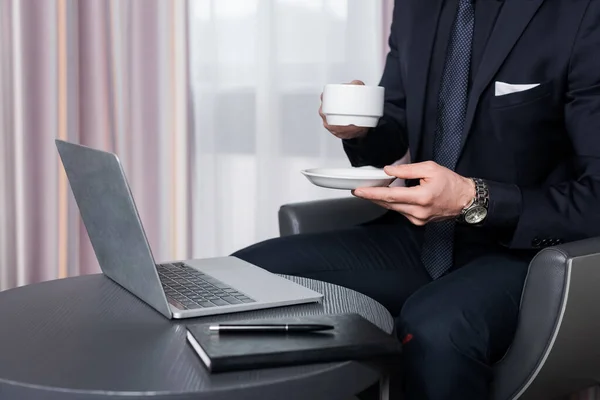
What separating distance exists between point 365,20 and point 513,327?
5.12ft

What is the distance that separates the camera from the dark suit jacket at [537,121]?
1338mm

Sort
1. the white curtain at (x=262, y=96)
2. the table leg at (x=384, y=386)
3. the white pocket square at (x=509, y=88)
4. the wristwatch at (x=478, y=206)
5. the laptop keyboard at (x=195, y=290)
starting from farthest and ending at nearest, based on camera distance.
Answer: the white curtain at (x=262, y=96)
the white pocket square at (x=509, y=88)
the wristwatch at (x=478, y=206)
the laptop keyboard at (x=195, y=290)
the table leg at (x=384, y=386)

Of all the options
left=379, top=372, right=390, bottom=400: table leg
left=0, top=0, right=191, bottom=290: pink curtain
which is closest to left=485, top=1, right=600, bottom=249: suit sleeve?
left=379, top=372, right=390, bottom=400: table leg

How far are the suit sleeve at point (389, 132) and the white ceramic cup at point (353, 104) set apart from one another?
0.29 meters

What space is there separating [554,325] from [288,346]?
490mm

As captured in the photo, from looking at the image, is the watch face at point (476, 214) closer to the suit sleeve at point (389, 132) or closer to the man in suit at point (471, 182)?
the man in suit at point (471, 182)

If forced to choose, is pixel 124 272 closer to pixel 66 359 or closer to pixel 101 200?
pixel 101 200

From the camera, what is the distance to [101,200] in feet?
3.64

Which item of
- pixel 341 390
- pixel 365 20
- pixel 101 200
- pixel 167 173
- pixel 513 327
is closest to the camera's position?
pixel 341 390

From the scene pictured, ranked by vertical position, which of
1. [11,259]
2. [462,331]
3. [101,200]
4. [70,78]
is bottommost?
[11,259]

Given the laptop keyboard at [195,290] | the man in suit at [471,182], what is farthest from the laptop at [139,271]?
the man in suit at [471,182]

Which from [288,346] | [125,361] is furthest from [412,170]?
[125,361]

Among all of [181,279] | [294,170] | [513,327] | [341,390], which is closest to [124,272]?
[181,279]

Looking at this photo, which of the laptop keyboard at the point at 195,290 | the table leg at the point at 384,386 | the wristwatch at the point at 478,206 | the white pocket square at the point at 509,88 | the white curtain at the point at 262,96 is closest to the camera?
the table leg at the point at 384,386
